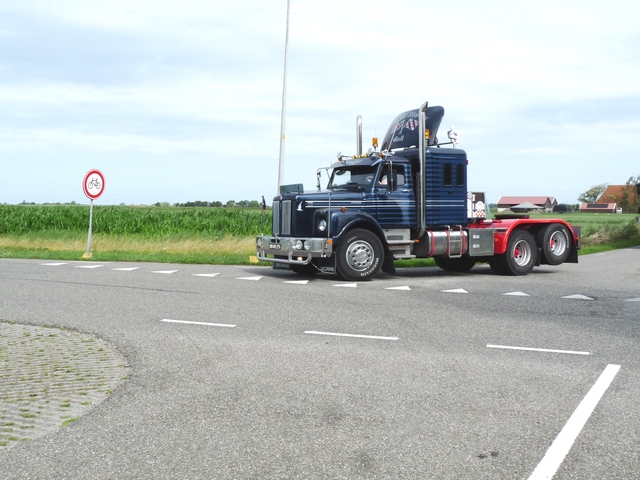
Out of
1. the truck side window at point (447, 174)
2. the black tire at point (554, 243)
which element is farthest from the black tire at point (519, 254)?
the truck side window at point (447, 174)

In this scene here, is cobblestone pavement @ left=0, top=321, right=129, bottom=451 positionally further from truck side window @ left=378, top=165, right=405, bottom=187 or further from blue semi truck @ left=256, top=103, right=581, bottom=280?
truck side window @ left=378, top=165, right=405, bottom=187

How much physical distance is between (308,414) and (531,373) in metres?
2.30

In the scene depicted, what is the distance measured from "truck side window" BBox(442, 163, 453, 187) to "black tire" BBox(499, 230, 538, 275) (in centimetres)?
188

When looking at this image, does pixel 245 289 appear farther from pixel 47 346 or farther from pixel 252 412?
pixel 252 412

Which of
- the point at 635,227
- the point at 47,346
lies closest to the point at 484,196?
the point at 47,346

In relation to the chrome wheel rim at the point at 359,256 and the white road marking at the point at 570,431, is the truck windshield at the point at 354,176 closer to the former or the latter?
the chrome wheel rim at the point at 359,256

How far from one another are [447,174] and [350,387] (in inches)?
421

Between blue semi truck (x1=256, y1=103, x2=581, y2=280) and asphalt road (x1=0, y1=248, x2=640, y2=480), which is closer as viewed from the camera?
asphalt road (x1=0, y1=248, x2=640, y2=480)

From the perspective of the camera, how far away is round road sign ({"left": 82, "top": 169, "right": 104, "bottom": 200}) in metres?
20.8

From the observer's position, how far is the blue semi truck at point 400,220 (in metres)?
14.6

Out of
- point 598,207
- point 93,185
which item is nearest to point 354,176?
point 93,185

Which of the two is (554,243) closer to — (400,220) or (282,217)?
(400,220)

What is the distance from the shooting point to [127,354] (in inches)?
281

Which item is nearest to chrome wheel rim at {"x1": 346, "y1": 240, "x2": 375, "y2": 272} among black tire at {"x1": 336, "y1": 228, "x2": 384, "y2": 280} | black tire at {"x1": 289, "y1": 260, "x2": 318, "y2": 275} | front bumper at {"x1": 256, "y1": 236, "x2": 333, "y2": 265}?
black tire at {"x1": 336, "y1": 228, "x2": 384, "y2": 280}
